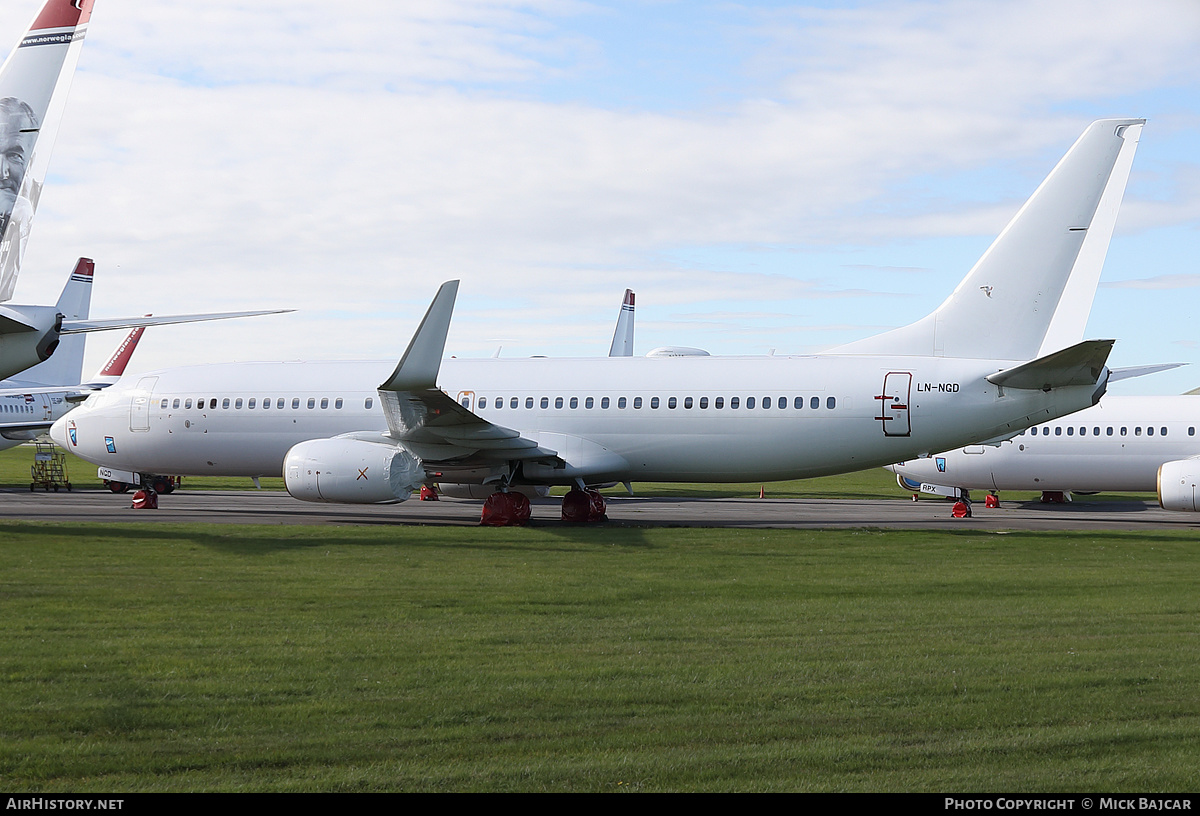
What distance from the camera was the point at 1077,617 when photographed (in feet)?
35.3

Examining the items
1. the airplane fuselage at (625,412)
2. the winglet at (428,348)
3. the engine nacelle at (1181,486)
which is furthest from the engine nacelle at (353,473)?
the engine nacelle at (1181,486)

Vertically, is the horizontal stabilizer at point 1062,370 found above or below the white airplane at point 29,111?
below

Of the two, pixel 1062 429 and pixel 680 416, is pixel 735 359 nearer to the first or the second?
pixel 680 416

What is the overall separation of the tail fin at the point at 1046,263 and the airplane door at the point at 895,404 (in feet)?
4.03

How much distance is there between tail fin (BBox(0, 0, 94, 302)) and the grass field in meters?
4.00

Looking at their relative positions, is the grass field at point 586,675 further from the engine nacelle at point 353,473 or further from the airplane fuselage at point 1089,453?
the airplane fuselage at point 1089,453

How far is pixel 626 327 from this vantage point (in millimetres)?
51031

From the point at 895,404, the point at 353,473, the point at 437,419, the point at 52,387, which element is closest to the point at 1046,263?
the point at 895,404

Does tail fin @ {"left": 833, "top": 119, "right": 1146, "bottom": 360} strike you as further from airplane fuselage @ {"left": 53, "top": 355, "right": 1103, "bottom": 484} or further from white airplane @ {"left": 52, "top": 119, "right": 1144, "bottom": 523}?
airplane fuselage @ {"left": 53, "top": 355, "right": 1103, "bottom": 484}

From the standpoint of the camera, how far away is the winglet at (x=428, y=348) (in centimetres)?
1720

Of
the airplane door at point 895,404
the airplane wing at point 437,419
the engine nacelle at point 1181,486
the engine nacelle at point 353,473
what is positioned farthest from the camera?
the engine nacelle at point 1181,486

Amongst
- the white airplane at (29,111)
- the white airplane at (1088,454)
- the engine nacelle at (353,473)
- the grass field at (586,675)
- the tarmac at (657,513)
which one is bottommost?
the grass field at (586,675)

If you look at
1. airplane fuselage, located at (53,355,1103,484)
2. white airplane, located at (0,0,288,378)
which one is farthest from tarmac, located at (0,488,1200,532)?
white airplane, located at (0,0,288,378)

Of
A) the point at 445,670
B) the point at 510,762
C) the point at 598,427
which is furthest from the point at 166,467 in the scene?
the point at 510,762
